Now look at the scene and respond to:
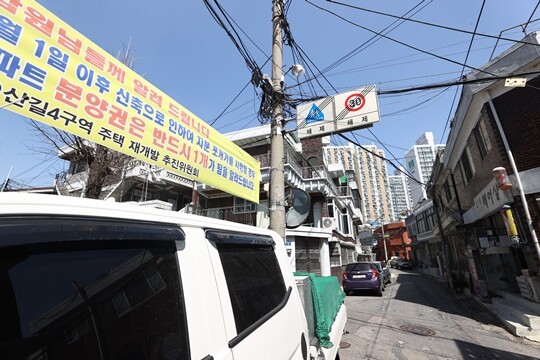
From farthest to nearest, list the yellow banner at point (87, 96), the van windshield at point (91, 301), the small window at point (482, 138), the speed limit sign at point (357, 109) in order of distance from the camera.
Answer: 1. the small window at point (482, 138)
2. the speed limit sign at point (357, 109)
3. the yellow banner at point (87, 96)
4. the van windshield at point (91, 301)

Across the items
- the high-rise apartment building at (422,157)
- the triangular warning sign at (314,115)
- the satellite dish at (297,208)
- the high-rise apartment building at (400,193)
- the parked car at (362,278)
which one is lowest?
the parked car at (362,278)

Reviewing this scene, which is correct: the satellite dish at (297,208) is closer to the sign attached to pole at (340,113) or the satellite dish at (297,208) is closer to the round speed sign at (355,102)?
the sign attached to pole at (340,113)

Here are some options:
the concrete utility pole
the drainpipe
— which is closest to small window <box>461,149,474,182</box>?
the drainpipe

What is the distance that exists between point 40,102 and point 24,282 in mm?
2809

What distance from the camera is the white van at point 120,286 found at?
79cm

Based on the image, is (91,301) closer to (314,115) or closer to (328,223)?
(314,115)

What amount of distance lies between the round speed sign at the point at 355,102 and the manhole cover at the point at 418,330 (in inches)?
227

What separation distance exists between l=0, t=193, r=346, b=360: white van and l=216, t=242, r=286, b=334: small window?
0.01 metres

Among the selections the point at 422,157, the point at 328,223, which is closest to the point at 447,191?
the point at 328,223

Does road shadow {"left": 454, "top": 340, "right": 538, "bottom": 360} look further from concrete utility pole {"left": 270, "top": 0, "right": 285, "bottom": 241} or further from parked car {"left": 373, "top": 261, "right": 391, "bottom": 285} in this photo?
parked car {"left": 373, "top": 261, "right": 391, "bottom": 285}

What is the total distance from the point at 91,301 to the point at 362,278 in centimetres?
1440

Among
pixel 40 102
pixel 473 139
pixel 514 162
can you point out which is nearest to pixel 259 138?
pixel 473 139

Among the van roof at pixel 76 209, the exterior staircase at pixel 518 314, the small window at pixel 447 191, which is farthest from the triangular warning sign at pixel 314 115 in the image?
the small window at pixel 447 191

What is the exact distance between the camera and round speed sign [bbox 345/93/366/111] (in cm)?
678
